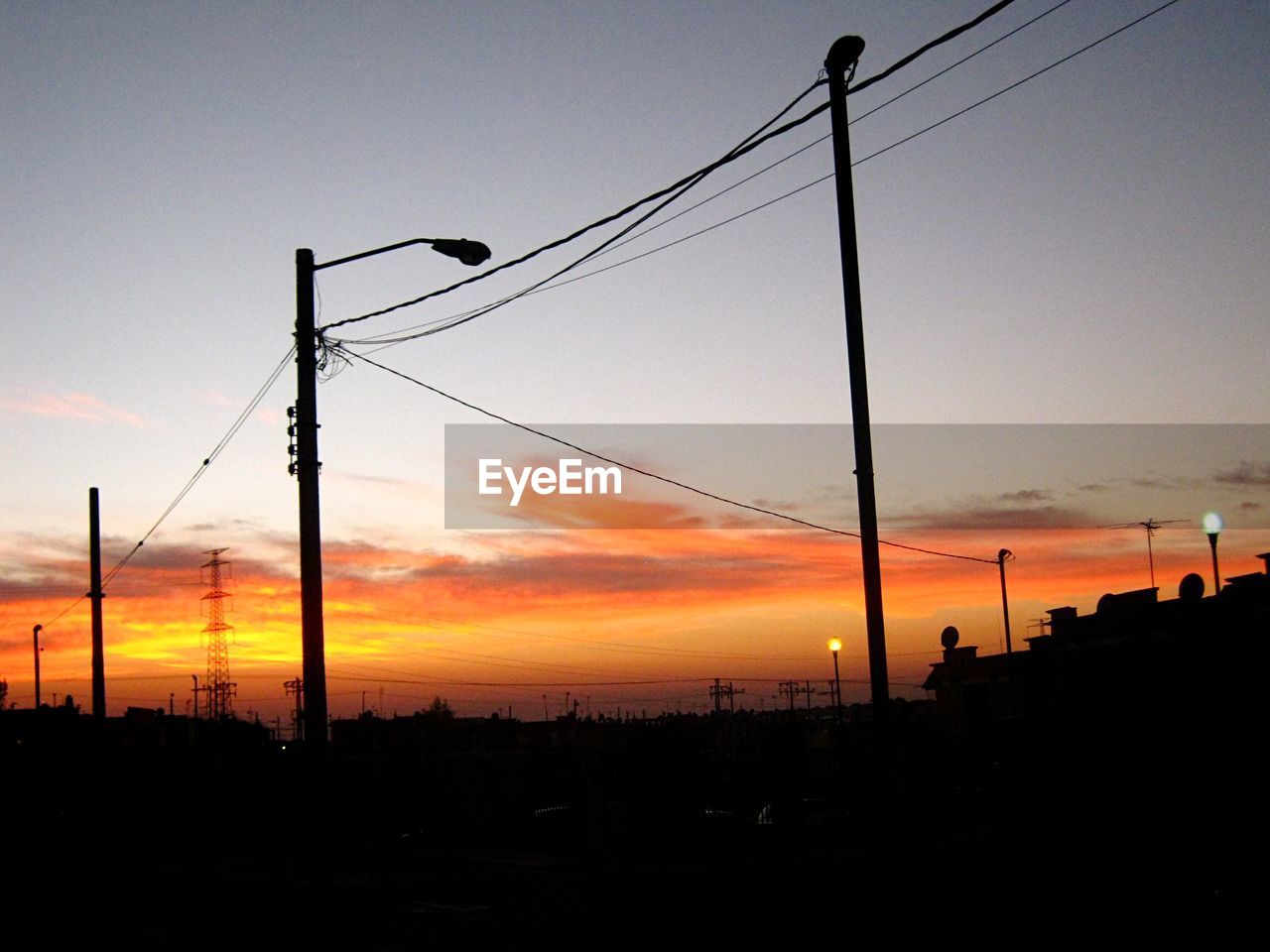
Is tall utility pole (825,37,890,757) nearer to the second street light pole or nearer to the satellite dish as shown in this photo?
the second street light pole

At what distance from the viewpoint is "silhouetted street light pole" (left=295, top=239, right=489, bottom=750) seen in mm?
14383

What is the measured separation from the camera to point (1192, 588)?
23.7m

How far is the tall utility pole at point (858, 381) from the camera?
10.7 metres

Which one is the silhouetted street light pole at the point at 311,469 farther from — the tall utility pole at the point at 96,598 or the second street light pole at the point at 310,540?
the tall utility pole at the point at 96,598

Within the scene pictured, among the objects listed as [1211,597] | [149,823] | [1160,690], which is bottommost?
→ [149,823]

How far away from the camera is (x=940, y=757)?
26391 millimetres

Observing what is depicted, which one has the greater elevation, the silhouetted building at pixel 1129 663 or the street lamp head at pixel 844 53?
the street lamp head at pixel 844 53

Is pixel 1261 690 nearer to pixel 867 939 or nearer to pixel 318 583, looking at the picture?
pixel 867 939

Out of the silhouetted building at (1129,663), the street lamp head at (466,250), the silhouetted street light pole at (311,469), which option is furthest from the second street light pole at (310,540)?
the silhouetted building at (1129,663)

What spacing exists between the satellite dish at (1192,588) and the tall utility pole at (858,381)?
50.7 feet

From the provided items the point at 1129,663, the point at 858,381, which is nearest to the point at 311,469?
the point at 858,381

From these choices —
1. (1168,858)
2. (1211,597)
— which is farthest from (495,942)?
(1211,597)

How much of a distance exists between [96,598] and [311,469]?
19049 millimetres

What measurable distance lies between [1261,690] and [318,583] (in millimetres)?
14557
